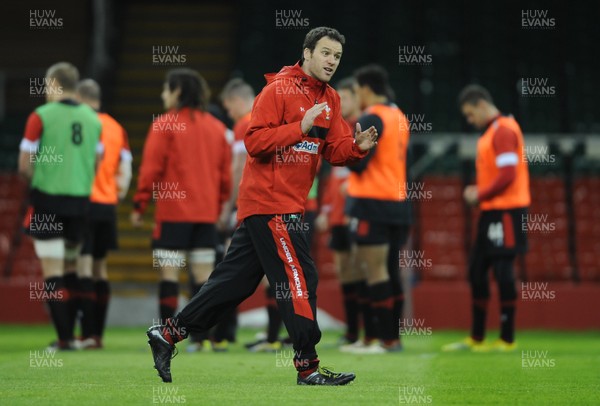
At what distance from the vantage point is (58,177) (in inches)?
357

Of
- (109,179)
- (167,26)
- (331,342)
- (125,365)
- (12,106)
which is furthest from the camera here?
(167,26)

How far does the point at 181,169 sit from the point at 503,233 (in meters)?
2.73

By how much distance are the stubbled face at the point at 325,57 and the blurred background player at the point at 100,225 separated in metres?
3.87

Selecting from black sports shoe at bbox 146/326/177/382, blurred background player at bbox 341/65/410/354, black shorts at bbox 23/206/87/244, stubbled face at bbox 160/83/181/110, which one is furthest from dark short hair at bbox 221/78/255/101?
black sports shoe at bbox 146/326/177/382

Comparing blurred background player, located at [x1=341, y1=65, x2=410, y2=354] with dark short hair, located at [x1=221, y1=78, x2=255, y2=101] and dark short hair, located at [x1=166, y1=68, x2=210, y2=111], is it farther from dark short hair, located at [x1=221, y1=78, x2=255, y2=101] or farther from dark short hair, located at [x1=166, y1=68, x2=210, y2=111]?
dark short hair, located at [x1=166, y1=68, x2=210, y2=111]

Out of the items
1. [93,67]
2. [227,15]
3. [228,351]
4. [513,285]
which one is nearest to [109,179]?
[228,351]

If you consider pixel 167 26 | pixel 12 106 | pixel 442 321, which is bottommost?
pixel 442 321

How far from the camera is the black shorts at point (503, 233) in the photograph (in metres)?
9.42

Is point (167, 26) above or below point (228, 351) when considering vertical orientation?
above

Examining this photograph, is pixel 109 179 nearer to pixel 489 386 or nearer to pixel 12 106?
pixel 489 386

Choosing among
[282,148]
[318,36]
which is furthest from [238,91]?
[282,148]

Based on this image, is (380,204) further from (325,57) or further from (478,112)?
(325,57)

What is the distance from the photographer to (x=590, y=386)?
6.36 m

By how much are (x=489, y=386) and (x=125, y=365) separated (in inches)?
100
